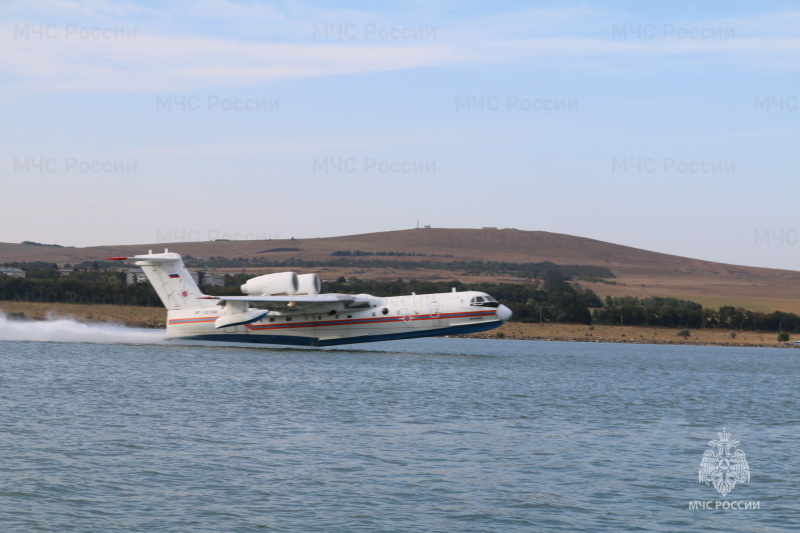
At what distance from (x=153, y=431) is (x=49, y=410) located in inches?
181

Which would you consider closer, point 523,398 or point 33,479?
point 33,479

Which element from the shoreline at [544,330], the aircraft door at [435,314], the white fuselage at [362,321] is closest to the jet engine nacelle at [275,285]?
the white fuselage at [362,321]

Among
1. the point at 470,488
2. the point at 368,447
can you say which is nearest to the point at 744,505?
the point at 470,488

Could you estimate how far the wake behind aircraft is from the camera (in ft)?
153

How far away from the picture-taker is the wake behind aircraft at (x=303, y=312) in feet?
153

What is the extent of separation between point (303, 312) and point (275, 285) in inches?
87.6

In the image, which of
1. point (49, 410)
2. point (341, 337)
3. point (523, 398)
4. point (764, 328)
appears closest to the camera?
point (49, 410)

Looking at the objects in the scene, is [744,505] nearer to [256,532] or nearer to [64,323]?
[256,532]

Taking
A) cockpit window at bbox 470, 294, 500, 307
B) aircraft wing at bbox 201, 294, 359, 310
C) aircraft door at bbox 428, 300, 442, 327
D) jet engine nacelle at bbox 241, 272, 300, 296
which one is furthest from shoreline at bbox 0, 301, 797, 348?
cockpit window at bbox 470, 294, 500, 307

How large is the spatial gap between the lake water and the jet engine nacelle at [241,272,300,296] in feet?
43.8

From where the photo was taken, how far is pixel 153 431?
19953 mm

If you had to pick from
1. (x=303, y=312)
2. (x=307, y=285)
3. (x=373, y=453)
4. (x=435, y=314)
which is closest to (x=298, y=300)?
(x=303, y=312)

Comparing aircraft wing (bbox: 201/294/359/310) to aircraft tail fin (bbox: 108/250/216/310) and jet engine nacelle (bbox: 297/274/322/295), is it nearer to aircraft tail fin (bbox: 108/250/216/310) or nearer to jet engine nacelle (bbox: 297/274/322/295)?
jet engine nacelle (bbox: 297/274/322/295)

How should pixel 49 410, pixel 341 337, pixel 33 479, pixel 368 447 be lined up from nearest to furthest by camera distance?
pixel 33 479 < pixel 368 447 < pixel 49 410 < pixel 341 337
